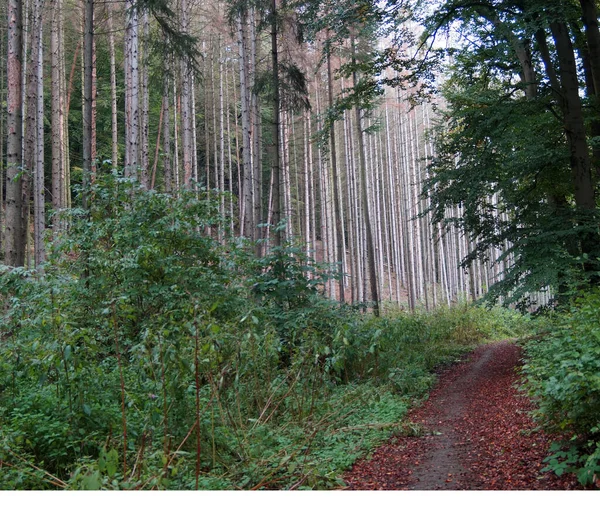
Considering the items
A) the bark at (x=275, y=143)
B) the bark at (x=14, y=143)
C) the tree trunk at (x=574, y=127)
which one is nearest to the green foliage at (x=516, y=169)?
the tree trunk at (x=574, y=127)

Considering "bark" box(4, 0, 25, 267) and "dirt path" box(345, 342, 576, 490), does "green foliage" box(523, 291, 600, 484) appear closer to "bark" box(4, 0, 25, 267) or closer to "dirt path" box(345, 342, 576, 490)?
"dirt path" box(345, 342, 576, 490)

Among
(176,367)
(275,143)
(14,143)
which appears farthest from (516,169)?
(14,143)

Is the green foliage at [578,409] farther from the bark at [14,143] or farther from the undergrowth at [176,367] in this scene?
the bark at [14,143]

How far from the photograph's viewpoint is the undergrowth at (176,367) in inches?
128

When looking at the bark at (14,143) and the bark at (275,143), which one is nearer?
the bark at (14,143)

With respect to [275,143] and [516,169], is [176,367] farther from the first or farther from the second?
[275,143]

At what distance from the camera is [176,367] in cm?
348

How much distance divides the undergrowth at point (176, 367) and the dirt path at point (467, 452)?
0.27 metres

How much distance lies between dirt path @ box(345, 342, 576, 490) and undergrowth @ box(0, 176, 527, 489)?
0.27 m

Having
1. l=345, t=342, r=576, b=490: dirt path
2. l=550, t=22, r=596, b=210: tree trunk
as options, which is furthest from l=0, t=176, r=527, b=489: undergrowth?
l=550, t=22, r=596, b=210: tree trunk

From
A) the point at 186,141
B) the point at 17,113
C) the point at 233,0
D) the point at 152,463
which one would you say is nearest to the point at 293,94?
the point at 233,0

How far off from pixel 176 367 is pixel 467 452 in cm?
243

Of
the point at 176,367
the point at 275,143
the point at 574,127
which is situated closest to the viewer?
the point at 176,367

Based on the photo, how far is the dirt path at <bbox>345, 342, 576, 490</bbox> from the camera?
10.1 feet
